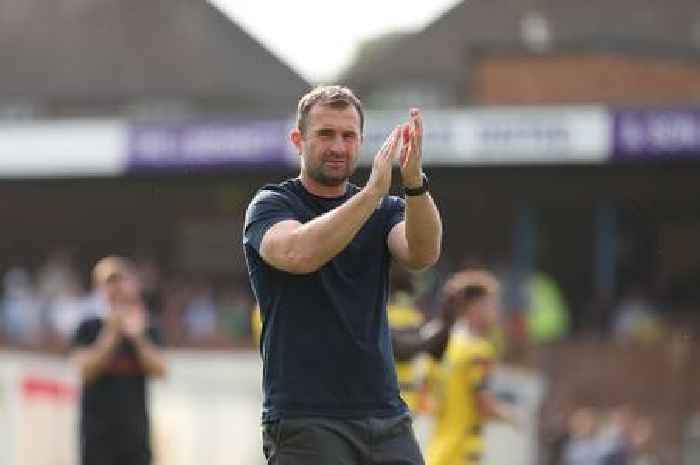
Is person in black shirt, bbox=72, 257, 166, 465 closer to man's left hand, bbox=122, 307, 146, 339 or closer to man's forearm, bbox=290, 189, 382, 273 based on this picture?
man's left hand, bbox=122, 307, 146, 339

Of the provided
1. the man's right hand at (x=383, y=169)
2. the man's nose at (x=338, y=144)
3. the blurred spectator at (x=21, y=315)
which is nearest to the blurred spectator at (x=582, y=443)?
the blurred spectator at (x=21, y=315)

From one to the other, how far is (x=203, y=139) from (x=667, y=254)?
20.1 ft

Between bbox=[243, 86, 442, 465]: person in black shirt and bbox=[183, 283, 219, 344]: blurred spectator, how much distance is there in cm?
1593

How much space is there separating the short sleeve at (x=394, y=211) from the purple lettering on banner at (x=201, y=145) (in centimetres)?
1896

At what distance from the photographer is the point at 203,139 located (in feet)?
84.2

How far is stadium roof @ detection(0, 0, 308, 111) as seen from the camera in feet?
198

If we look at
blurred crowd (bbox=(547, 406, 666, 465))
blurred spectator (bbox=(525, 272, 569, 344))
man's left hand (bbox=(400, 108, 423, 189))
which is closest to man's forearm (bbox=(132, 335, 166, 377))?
man's left hand (bbox=(400, 108, 423, 189))

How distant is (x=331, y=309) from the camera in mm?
5945

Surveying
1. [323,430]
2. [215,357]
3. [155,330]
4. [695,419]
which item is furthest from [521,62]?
[323,430]

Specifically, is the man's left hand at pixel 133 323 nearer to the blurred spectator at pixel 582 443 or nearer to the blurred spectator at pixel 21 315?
the blurred spectator at pixel 582 443

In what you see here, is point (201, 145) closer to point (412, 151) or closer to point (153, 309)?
point (153, 309)

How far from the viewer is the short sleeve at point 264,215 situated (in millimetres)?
5934

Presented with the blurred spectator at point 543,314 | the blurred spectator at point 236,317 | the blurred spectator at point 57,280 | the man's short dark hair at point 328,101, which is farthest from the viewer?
the blurred spectator at point 57,280

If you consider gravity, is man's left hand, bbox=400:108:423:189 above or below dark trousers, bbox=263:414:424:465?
above
